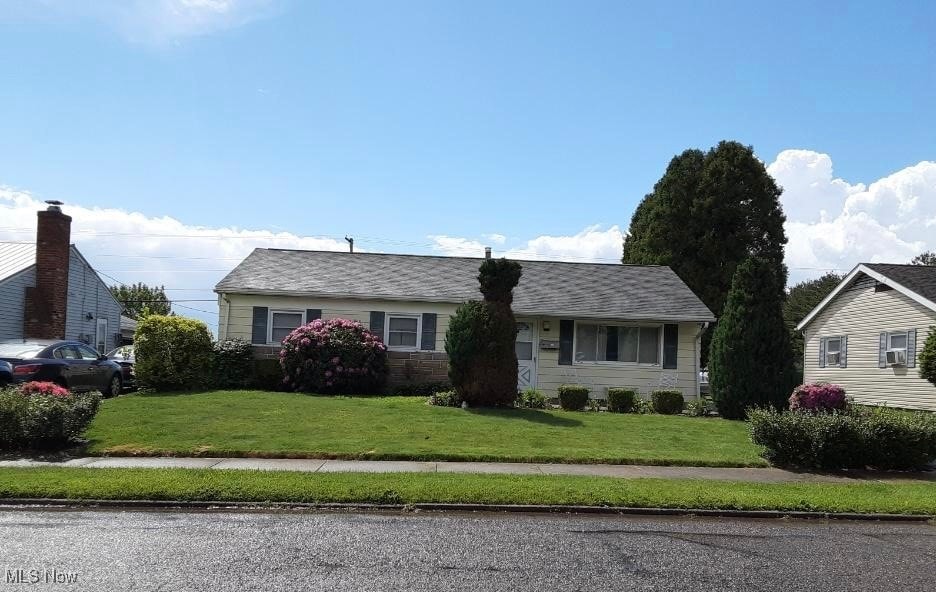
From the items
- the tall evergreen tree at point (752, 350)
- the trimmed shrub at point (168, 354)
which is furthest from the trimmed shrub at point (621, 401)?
the trimmed shrub at point (168, 354)

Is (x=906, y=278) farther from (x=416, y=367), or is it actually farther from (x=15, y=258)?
(x=15, y=258)

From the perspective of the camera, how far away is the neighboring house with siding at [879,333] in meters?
20.8

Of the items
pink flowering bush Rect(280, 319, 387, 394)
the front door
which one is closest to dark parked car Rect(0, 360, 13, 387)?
pink flowering bush Rect(280, 319, 387, 394)

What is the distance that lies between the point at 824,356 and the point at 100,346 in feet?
95.0

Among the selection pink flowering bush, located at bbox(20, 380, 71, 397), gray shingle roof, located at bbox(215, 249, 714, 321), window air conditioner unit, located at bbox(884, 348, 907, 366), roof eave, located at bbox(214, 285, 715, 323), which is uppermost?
gray shingle roof, located at bbox(215, 249, 714, 321)

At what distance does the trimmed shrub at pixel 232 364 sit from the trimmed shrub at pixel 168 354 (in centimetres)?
90

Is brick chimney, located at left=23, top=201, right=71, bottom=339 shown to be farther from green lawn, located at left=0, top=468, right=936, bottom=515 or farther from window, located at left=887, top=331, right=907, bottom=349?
window, located at left=887, top=331, right=907, bottom=349

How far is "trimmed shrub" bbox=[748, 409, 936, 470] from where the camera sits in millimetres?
11406

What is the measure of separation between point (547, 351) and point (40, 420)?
44.4ft

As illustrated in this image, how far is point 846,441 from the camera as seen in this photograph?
11438 mm

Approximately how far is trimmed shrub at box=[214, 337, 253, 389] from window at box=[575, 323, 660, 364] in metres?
9.32

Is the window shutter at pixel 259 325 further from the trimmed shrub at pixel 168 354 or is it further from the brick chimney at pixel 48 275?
the brick chimney at pixel 48 275

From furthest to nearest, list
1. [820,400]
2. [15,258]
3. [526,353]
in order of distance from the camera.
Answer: [15,258], [526,353], [820,400]

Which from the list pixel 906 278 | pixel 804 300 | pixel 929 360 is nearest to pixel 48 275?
pixel 929 360
